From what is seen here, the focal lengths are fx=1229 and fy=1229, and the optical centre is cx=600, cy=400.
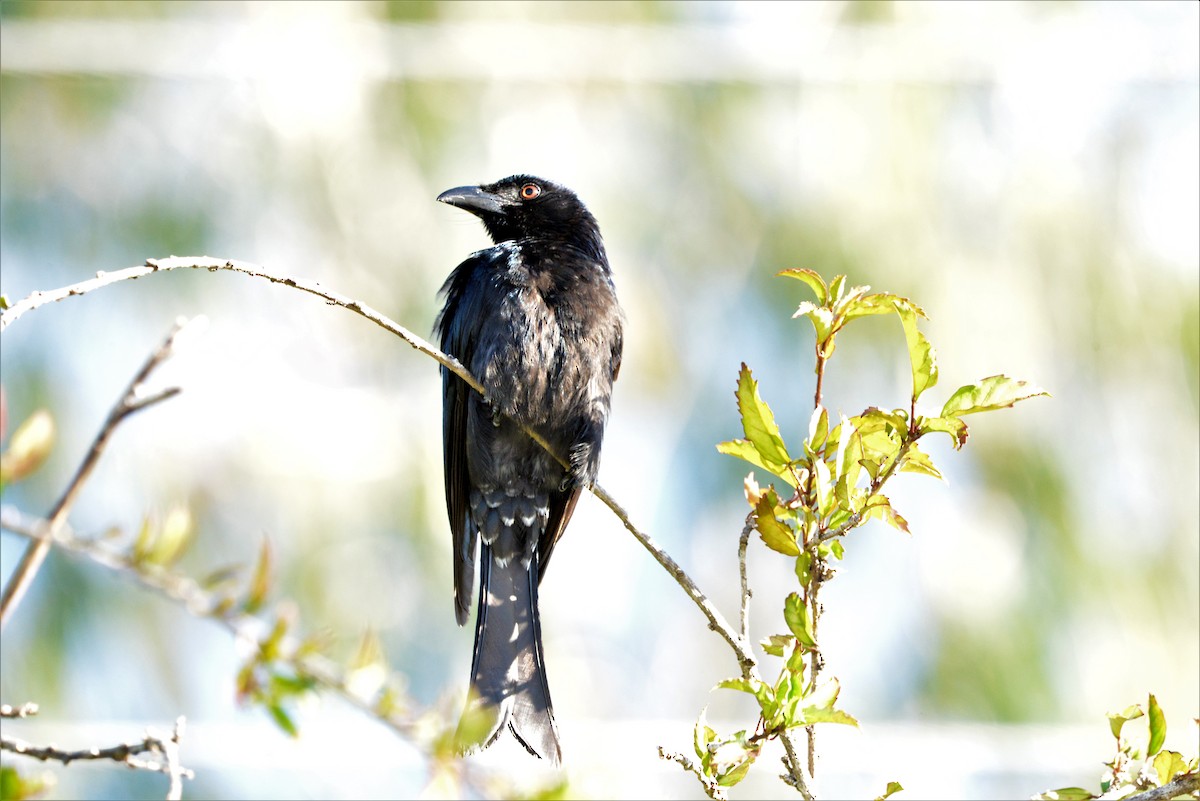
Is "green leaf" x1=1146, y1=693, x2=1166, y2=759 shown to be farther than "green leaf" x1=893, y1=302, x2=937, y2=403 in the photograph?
Yes

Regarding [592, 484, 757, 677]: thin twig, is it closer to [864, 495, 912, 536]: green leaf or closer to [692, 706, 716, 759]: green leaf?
[692, 706, 716, 759]: green leaf

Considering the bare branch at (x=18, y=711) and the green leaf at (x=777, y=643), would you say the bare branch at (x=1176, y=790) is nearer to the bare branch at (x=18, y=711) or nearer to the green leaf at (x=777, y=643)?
the green leaf at (x=777, y=643)

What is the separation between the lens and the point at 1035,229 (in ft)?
22.9

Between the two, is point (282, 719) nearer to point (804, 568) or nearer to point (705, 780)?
point (705, 780)

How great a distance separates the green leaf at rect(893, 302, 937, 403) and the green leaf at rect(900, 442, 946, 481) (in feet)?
0.24

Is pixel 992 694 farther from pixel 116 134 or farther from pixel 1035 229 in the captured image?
pixel 116 134

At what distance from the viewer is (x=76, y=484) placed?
1.02m

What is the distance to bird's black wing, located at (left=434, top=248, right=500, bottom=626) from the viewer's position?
3291mm

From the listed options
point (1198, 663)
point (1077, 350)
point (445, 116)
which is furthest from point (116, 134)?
point (1198, 663)

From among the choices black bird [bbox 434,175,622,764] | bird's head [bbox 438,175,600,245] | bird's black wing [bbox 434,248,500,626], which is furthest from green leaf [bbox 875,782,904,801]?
bird's head [bbox 438,175,600,245]

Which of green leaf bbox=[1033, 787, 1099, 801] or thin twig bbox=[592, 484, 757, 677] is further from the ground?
thin twig bbox=[592, 484, 757, 677]

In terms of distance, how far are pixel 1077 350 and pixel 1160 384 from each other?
495 millimetres

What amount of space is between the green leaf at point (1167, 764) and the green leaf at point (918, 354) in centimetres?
54

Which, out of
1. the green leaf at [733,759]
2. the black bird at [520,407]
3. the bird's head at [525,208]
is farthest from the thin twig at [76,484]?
the bird's head at [525,208]
